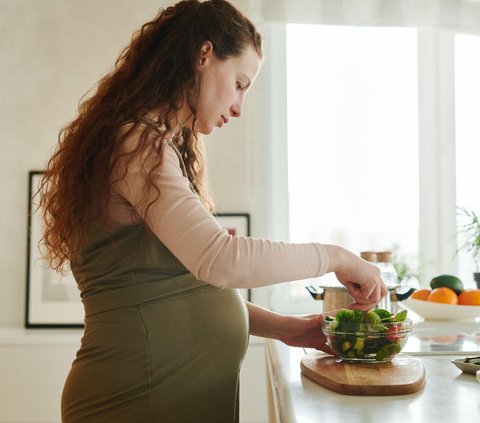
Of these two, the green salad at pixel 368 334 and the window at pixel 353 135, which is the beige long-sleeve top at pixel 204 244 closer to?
the green salad at pixel 368 334

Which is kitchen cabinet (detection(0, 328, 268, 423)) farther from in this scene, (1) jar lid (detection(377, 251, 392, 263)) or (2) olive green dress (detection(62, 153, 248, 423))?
(2) olive green dress (detection(62, 153, 248, 423))

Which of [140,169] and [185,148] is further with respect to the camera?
[185,148]

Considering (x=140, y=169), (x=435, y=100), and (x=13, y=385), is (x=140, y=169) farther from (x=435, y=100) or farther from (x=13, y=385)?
(x=435, y=100)

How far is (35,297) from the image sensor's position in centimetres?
289

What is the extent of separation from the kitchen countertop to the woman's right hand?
171 millimetres

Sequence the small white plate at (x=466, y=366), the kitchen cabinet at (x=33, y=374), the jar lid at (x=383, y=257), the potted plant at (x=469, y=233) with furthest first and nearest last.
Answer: the potted plant at (x=469, y=233) < the kitchen cabinet at (x=33, y=374) < the jar lid at (x=383, y=257) < the small white plate at (x=466, y=366)

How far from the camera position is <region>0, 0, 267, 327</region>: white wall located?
298 cm

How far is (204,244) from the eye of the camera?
102cm

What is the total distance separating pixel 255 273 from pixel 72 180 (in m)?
0.37

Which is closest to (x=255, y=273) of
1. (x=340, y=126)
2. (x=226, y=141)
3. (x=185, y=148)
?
(x=185, y=148)

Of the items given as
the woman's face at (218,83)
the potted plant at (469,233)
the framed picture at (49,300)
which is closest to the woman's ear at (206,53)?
the woman's face at (218,83)

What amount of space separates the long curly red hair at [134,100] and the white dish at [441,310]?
3.54ft

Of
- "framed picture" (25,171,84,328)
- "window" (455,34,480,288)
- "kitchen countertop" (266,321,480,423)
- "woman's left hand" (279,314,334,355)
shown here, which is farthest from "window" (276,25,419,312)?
"kitchen countertop" (266,321,480,423)

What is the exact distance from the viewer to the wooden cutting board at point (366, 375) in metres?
1.07
